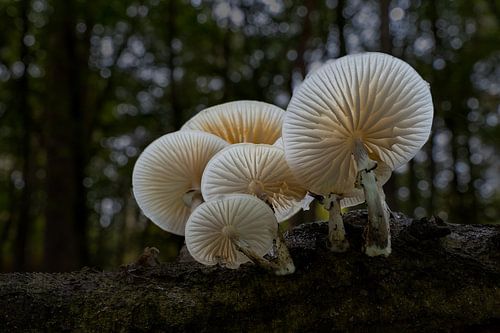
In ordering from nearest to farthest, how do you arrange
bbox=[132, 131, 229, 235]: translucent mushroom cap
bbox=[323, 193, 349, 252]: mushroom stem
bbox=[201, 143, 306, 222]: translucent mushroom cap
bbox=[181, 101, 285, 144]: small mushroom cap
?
bbox=[323, 193, 349, 252]: mushroom stem → bbox=[201, 143, 306, 222]: translucent mushroom cap → bbox=[132, 131, 229, 235]: translucent mushroom cap → bbox=[181, 101, 285, 144]: small mushroom cap

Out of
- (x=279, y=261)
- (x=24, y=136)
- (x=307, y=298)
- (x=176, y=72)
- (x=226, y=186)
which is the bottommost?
(x=307, y=298)

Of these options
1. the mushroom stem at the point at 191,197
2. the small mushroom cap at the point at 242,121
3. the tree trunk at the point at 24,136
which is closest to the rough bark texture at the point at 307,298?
the mushroom stem at the point at 191,197

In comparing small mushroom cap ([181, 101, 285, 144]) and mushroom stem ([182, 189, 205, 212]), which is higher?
small mushroom cap ([181, 101, 285, 144])

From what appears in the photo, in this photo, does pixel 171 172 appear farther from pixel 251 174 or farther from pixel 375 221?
pixel 375 221

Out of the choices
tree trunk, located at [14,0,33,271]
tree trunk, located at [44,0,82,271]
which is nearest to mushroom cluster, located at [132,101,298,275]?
tree trunk, located at [44,0,82,271]

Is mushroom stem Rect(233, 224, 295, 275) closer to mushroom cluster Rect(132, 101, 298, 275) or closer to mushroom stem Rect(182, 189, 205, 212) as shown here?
mushroom cluster Rect(132, 101, 298, 275)

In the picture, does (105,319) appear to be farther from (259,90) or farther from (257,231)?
(259,90)

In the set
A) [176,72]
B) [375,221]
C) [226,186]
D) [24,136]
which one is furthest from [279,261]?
[176,72]

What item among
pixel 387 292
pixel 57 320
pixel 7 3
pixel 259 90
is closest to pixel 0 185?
pixel 7 3
